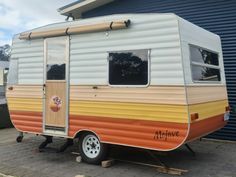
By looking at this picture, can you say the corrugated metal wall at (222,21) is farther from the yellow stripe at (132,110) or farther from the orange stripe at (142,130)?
the yellow stripe at (132,110)

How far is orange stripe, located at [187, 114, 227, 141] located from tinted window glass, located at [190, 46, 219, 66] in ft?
3.95

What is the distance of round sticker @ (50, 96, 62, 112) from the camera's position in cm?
846

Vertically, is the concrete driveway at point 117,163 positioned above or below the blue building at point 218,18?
below

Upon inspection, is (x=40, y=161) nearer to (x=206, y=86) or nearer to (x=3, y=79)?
(x=206, y=86)

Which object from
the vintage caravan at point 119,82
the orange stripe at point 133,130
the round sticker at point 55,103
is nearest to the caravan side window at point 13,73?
the vintage caravan at point 119,82

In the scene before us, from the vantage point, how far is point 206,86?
766 centimetres

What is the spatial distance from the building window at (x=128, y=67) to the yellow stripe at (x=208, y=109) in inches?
41.1

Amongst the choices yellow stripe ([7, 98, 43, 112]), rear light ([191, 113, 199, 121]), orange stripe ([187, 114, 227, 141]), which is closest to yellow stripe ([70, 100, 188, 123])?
rear light ([191, 113, 199, 121])

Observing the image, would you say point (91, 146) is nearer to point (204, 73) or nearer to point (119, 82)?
point (119, 82)

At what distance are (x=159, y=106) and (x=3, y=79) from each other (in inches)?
1231

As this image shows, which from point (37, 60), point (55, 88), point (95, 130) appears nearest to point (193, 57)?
point (95, 130)

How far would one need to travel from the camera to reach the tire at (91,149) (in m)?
7.77

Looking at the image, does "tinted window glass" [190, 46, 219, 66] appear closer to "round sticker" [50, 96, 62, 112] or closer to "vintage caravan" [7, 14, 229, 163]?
"vintage caravan" [7, 14, 229, 163]

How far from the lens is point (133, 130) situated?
7199mm
